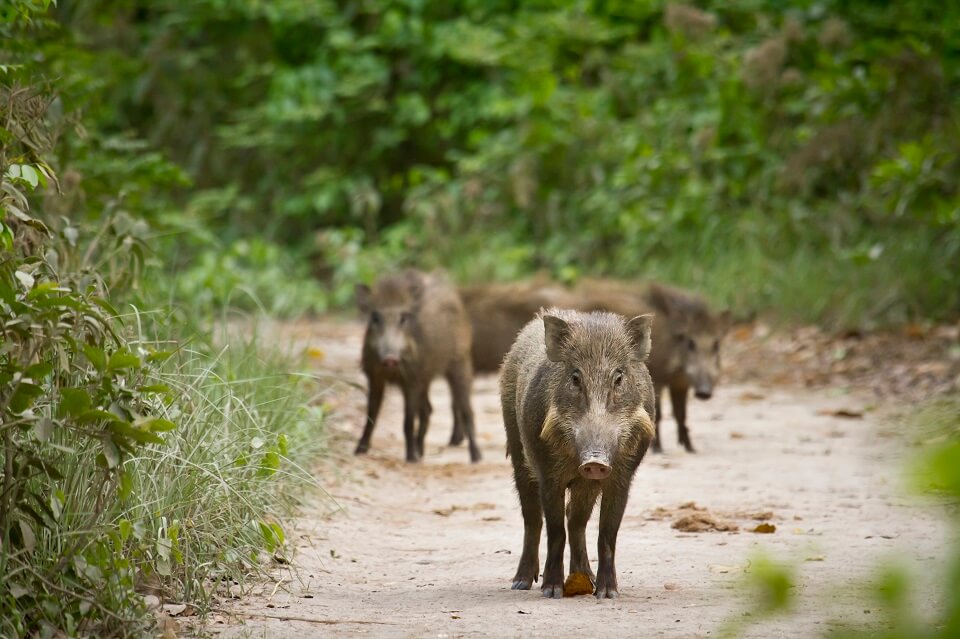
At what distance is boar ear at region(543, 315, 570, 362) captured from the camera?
447 centimetres

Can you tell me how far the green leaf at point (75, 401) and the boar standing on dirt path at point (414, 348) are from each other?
15.1ft

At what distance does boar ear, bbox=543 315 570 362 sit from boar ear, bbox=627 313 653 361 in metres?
0.28

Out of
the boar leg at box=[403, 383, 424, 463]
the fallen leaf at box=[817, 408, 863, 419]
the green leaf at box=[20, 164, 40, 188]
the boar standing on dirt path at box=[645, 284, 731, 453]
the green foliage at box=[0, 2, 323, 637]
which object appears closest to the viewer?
the green foliage at box=[0, 2, 323, 637]

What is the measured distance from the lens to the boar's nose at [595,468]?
395cm

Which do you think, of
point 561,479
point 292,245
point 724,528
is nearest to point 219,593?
point 561,479

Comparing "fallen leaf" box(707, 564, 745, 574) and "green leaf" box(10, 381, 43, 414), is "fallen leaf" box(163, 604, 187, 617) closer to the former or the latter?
"green leaf" box(10, 381, 43, 414)

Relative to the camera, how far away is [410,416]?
7996 mm

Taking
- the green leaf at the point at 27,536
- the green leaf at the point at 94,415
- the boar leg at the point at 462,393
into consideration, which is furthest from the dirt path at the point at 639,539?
the green leaf at the point at 94,415

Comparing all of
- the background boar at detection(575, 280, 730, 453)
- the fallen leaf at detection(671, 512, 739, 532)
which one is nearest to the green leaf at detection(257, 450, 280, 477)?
the fallen leaf at detection(671, 512, 739, 532)

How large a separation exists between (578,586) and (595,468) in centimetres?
60

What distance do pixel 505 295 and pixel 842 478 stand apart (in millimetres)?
4010

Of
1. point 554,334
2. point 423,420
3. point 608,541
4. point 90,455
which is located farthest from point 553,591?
point 423,420

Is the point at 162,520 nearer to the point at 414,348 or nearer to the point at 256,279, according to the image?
the point at 414,348

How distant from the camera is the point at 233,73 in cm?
1895
